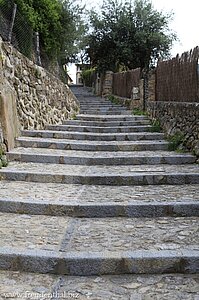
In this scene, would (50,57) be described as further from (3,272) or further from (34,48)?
(3,272)

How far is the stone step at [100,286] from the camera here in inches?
105

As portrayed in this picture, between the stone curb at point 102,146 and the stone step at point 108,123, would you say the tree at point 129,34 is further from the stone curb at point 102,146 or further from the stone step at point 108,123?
the stone curb at point 102,146

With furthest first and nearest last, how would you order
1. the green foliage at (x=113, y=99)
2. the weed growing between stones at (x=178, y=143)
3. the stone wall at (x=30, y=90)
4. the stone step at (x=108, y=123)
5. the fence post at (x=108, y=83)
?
the fence post at (x=108, y=83)
the green foliage at (x=113, y=99)
the stone step at (x=108, y=123)
the weed growing between stones at (x=178, y=143)
the stone wall at (x=30, y=90)

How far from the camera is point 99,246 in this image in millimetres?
3314

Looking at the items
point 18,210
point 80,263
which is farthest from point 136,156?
point 80,263

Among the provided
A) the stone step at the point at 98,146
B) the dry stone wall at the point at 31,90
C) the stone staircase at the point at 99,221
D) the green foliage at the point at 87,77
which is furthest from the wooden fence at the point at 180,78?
the green foliage at the point at 87,77

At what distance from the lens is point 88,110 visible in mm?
12484

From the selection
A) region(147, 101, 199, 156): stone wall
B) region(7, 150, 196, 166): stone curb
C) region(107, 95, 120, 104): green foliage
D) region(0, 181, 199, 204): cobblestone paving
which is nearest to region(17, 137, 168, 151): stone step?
region(147, 101, 199, 156): stone wall

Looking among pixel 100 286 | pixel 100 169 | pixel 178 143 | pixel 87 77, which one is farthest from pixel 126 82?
pixel 87 77

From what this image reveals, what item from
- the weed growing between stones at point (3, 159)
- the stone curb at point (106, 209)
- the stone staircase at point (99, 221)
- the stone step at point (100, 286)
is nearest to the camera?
the stone step at point (100, 286)

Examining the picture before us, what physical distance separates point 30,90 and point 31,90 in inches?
2.5

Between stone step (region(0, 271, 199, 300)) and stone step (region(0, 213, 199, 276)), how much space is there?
0.22ft

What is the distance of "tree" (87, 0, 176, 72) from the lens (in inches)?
731

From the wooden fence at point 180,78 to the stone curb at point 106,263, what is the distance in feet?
13.1
